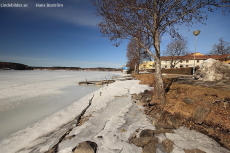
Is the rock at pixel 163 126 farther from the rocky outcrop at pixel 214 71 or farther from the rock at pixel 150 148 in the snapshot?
the rocky outcrop at pixel 214 71

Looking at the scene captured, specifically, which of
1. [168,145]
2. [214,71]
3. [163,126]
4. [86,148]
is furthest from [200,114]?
[214,71]

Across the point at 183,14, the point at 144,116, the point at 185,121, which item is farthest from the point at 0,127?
the point at 183,14

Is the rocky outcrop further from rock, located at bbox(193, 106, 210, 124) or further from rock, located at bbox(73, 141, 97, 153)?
rock, located at bbox(73, 141, 97, 153)

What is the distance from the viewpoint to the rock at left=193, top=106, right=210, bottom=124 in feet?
12.1

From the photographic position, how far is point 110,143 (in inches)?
114

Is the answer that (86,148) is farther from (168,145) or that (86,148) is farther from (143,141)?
(168,145)

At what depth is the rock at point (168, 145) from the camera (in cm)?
256

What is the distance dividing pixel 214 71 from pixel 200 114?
7005 mm

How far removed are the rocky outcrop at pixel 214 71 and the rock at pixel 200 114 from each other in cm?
650

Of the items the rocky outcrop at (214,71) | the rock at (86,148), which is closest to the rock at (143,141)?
the rock at (86,148)

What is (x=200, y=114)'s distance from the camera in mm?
3826

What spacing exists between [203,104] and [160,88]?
180 centimetres

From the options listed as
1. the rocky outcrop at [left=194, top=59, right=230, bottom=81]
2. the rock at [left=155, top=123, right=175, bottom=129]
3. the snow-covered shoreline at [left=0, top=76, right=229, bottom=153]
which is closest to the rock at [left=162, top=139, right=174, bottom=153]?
the snow-covered shoreline at [left=0, top=76, right=229, bottom=153]

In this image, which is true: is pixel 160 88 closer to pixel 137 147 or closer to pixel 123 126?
pixel 123 126
